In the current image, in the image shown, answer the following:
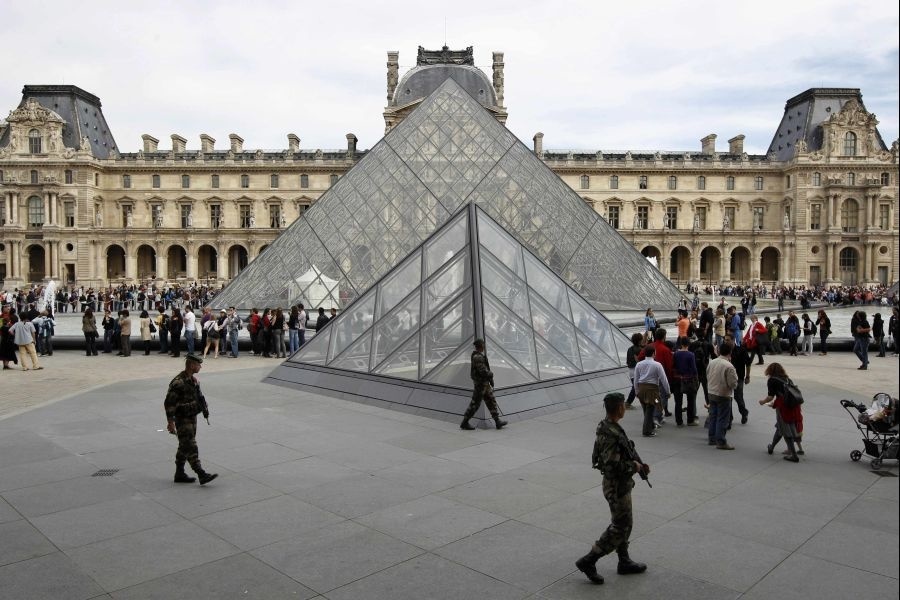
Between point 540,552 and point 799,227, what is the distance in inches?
2313

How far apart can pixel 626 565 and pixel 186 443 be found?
356cm

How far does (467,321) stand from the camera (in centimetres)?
900

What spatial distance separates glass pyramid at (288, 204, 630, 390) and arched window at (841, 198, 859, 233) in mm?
53313

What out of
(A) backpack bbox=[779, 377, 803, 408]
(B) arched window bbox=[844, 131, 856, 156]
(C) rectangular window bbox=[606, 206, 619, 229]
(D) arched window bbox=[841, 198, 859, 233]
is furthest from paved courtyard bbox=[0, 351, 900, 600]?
(B) arched window bbox=[844, 131, 856, 156]

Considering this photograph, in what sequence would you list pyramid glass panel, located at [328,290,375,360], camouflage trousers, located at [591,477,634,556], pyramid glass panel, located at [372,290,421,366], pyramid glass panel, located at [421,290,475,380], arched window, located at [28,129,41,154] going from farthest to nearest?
arched window, located at [28,129,41,154]
pyramid glass panel, located at [328,290,375,360]
pyramid glass panel, located at [372,290,421,366]
pyramid glass panel, located at [421,290,475,380]
camouflage trousers, located at [591,477,634,556]

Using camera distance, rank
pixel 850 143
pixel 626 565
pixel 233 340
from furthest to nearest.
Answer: pixel 850 143
pixel 233 340
pixel 626 565

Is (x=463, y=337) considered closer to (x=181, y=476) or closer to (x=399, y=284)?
(x=399, y=284)

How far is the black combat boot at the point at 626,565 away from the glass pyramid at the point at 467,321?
462cm

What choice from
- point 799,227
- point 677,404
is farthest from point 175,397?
point 799,227

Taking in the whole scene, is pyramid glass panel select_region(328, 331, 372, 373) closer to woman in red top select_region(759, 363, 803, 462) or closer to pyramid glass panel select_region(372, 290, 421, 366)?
pyramid glass panel select_region(372, 290, 421, 366)

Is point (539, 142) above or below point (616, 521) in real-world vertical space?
above

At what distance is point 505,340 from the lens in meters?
9.08

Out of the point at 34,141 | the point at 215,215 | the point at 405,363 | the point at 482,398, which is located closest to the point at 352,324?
the point at 405,363

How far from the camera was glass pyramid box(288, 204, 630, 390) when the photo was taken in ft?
29.6
